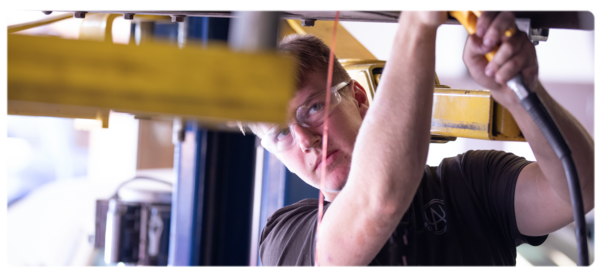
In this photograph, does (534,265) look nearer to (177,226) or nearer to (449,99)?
(177,226)

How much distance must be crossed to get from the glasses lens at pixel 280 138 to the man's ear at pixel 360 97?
0.16 m

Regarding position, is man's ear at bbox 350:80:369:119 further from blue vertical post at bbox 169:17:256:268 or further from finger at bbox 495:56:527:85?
blue vertical post at bbox 169:17:256:268

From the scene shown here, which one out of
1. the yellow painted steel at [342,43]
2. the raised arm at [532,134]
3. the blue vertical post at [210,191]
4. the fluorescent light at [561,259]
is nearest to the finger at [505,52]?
the raised arm at [532,134]

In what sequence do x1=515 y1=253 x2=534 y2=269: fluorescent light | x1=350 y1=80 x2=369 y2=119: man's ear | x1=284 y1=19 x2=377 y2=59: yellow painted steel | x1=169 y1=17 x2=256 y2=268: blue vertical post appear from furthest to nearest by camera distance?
x1=515 y1=253 x2=534 y2=269: fluorescent light
x1=169 y1=17 x2=256 y2=268: blue vertical post
x1=284 y1=19 x2=377 y2=59: yellow painted steel
x1=350 y1=80 x2=369 y2=119: man's ear

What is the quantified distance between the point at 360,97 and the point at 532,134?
1.22ft

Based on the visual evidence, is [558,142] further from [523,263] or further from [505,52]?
[523,263]

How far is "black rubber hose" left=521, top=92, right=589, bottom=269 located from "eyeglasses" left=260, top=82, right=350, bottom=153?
0.45 m

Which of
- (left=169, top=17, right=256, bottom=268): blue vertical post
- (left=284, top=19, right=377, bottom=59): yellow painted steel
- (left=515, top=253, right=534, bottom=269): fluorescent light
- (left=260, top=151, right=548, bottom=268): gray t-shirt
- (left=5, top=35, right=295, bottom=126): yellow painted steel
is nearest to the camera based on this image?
(left=5, top=35, right=295, bottom=126): yellow painted steel

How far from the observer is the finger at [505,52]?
1.48 ft

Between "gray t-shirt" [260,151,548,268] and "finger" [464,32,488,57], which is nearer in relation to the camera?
"finger" [464,32,488,57]

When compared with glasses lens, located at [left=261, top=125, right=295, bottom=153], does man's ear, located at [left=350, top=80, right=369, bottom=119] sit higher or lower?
higher

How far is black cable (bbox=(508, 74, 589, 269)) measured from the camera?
46cm

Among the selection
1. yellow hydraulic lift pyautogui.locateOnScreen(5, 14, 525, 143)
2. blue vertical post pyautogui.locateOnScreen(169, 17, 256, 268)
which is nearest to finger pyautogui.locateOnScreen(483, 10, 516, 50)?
yellow hydraulic lift pyautogui.locateOnScreen(5, 14, 525, 143)
